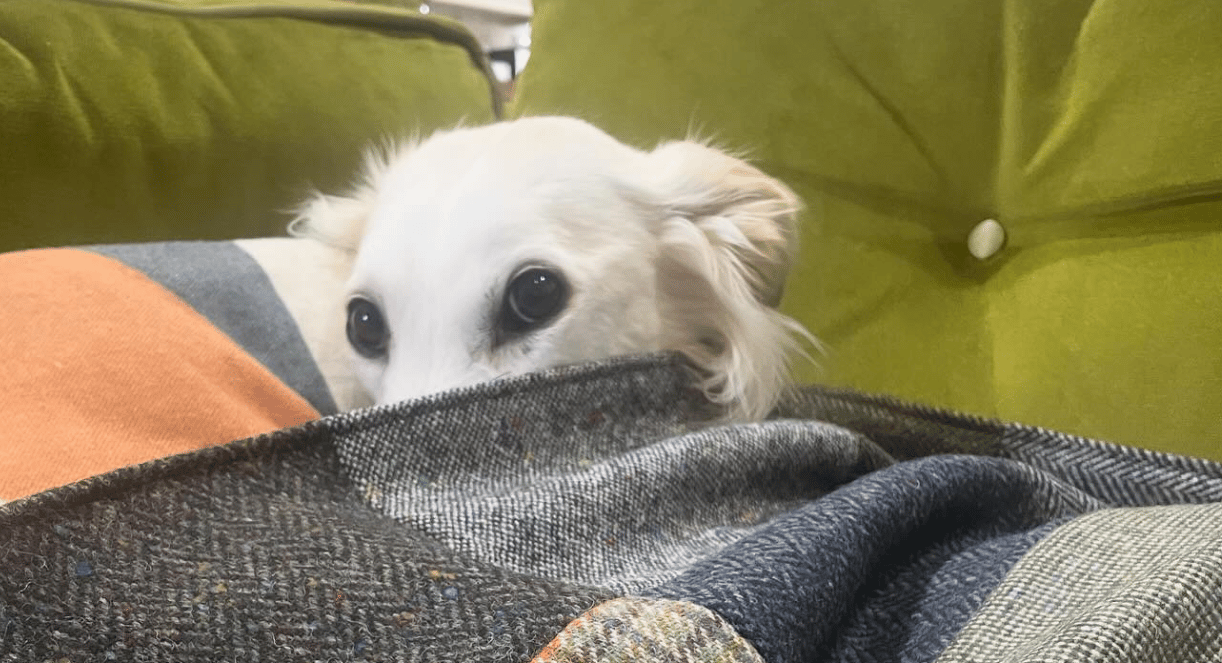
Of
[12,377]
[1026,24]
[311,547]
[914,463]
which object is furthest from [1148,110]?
[12,377]

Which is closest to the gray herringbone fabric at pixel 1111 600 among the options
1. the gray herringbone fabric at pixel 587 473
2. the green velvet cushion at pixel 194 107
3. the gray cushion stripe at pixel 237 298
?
the gray herringbone fabric at pixel 587 473

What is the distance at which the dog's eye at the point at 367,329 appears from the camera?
81cm

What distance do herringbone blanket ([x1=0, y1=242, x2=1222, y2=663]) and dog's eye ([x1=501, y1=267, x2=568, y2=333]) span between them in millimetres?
110

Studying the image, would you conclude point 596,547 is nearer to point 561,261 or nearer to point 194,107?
point 561,261

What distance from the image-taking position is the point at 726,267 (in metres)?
0.88

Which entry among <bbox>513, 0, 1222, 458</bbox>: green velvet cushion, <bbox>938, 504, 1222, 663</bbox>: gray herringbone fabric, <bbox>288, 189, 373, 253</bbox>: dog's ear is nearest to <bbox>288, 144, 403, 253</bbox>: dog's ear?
<bbox>288, 189, 373, 253</bbox>: dog's ear

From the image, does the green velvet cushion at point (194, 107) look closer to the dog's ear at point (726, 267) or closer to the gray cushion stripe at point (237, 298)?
the gray cushion stripe at point (237, 298)

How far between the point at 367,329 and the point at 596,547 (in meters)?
0.40

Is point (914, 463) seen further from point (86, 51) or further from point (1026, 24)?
point (86, 51)

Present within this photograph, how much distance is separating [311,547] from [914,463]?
1.19 ft

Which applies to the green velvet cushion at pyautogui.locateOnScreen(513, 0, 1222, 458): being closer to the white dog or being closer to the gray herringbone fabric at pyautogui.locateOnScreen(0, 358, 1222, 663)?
the white dog

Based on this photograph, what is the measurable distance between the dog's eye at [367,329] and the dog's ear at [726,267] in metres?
0.26

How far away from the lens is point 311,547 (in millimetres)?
380

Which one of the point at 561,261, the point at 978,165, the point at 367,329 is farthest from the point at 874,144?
the point at 367,329
